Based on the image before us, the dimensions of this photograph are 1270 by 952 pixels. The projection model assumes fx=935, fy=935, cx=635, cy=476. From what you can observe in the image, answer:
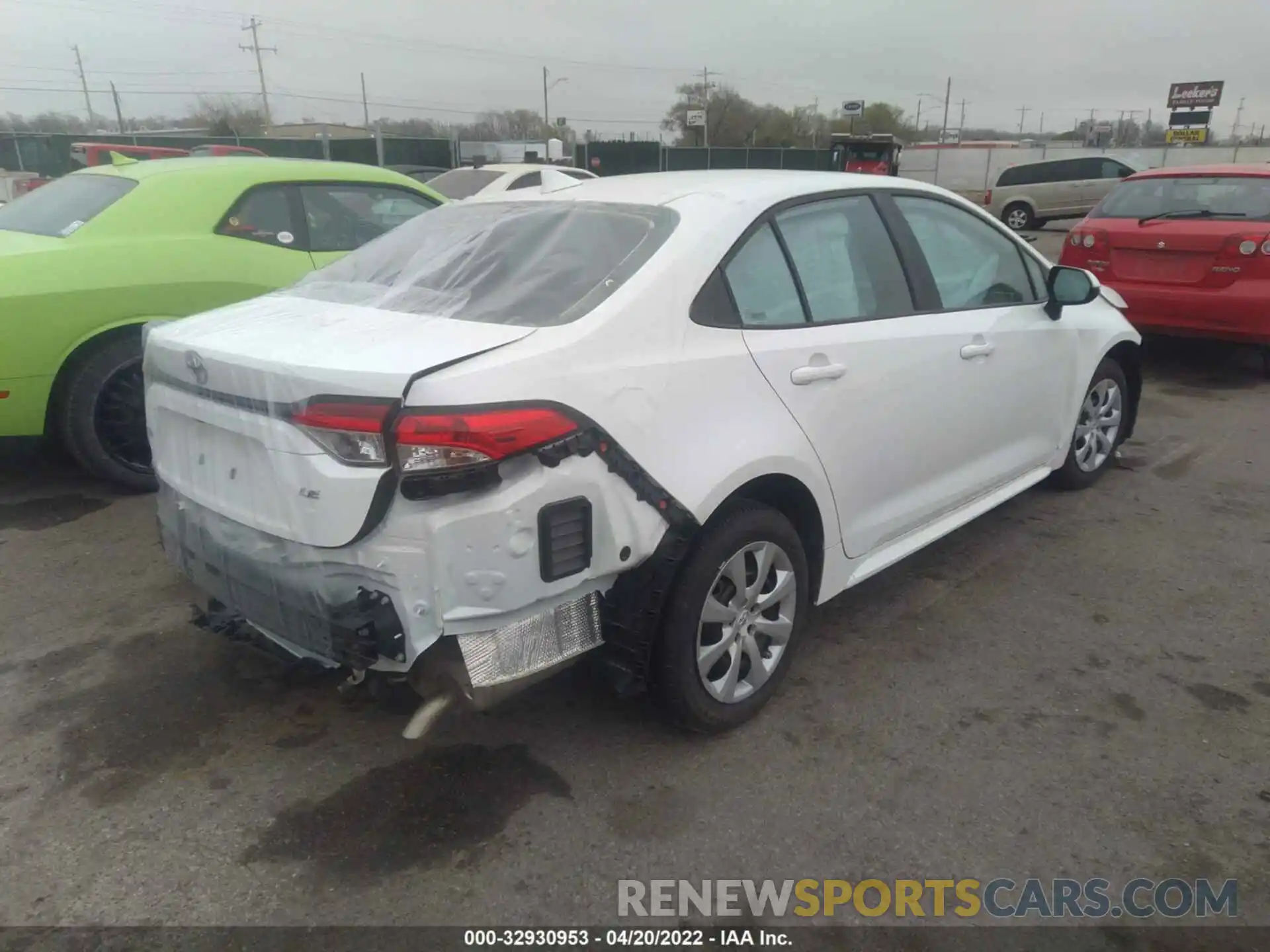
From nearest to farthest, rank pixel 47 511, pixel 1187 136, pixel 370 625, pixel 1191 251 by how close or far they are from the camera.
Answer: pixel 370 625, pixel 47 511, pixel 1191 251, pixel 1187 136

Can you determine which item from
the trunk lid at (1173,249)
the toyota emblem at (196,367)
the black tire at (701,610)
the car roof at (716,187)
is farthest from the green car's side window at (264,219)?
the trunk lid at (1173,249)

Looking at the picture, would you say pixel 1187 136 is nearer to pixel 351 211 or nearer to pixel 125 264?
pixel 351 211

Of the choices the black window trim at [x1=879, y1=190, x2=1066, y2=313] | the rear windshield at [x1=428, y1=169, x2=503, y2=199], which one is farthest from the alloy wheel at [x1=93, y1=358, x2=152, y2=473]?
the rear windshield at [x1=428, y1=169, x2=503, y2=199]

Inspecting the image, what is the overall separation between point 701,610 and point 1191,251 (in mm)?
6057

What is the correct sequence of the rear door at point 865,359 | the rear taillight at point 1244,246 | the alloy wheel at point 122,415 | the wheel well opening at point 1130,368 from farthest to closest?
the rear taillight at point 1244,246 → the wheel well opening at point 1130,368 → the alloy wheel at point 122,415 → the rear door at point 865,359

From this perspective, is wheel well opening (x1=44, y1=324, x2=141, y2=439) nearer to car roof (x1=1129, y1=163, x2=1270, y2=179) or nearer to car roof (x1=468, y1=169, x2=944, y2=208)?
car roof (x1=468, y1=169, x2=944, y2=208)

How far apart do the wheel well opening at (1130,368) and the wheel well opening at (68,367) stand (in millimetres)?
5053

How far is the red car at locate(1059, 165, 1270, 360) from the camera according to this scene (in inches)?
261

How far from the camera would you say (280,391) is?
7.60 ft

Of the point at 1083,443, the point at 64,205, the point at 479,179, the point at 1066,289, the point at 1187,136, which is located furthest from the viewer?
the point at 1187,136

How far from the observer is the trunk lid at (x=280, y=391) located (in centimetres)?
224

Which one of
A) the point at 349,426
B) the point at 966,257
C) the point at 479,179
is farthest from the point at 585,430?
the point at 479,179

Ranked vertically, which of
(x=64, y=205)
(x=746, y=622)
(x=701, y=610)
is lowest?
(x=746, y=622)

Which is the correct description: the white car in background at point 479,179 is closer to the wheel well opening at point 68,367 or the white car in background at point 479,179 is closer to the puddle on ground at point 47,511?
the wheel well opening at point 68,367
